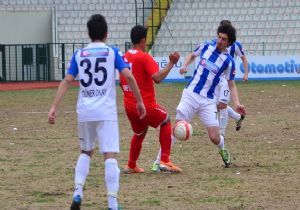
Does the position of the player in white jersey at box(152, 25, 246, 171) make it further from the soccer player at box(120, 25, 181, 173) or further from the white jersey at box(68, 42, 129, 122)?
the white jersey at box(68, 42, 129, 122)

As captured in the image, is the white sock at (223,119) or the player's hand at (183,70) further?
the white sock at (223,119)

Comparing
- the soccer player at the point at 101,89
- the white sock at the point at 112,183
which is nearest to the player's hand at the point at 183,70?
the soccer player at the point at 101,89

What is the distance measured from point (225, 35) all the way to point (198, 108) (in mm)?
1058

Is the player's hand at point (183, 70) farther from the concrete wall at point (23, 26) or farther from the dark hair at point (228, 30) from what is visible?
the concrete wall at point (23, 26)

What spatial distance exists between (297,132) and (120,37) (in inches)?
1006

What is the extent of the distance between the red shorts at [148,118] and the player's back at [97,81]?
2.62 m

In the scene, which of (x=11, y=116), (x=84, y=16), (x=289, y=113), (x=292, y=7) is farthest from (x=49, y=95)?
(x=292, y=7)

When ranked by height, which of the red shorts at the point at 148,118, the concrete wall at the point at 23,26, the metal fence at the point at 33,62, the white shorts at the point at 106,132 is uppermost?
the white shorts at the point at 106,132

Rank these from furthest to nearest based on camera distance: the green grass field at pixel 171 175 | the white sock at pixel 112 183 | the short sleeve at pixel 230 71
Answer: the short sleeve at pixel 230 71 → the green grass field at pixel 171 175 → the white sock at pixel 112 183

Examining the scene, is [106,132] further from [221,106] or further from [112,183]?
[221,106]

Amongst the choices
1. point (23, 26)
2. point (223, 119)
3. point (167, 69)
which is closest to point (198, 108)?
point (167, 69)

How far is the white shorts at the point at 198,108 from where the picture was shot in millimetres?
11719

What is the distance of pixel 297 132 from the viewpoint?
16.5m

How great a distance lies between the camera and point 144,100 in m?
11.2
